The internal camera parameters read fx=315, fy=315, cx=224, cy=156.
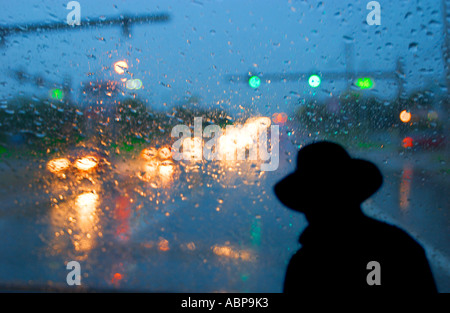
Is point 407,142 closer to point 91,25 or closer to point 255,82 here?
point 255,82

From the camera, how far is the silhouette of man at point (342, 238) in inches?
84.6

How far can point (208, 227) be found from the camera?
10.5 feet

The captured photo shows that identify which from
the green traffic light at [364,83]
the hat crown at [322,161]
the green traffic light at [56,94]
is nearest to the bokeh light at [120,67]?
the green traffic light at [56,94]

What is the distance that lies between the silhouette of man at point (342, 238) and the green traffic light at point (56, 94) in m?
2.34

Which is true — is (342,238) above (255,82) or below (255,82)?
below

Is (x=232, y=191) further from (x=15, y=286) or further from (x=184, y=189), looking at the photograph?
(x=15, y=286)

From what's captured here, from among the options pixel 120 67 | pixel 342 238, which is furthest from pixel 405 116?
pixel 120 67

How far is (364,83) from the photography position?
9.89ft

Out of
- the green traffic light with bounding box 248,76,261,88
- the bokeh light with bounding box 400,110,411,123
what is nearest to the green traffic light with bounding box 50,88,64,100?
the green traffic light with bounding box 248,76,261,88

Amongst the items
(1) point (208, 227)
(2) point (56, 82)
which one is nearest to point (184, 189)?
(1) point (208, 227)

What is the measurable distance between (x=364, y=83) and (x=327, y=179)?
3.86ft

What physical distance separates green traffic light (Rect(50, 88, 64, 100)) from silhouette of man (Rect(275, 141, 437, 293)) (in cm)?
234

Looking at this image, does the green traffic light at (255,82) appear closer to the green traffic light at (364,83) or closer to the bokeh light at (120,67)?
the green traffic light at (364,83)

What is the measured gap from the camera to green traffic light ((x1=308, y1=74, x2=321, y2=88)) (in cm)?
293
